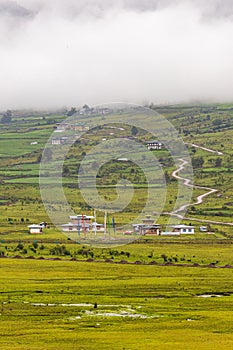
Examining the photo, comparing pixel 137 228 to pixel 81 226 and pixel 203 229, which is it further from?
pixel 203 229

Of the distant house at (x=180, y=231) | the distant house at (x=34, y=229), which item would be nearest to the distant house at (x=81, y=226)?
the distant house at (x=34, y=229)

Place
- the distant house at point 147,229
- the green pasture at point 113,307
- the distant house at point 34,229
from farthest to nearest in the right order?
the distant house at point 147,229, the distant house at point 34,229, the green pasture at point 113,307

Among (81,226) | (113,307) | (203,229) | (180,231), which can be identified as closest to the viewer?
(113,307)

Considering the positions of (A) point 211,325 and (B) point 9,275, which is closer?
(A) point 211,325

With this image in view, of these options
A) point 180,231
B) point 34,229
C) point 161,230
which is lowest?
point 161,230

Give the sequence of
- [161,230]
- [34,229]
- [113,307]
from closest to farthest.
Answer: [113,307] → [34,229] → [161,230]

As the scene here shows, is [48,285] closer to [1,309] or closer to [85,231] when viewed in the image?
[1,309]

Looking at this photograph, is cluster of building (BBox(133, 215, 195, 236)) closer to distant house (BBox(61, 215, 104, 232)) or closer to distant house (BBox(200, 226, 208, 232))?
distant house (BBox(200, 226, 208, 232))

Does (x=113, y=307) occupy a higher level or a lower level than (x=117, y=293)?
higher

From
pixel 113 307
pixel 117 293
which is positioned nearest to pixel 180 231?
pixel 117 293

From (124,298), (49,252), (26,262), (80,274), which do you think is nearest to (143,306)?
(124,298)

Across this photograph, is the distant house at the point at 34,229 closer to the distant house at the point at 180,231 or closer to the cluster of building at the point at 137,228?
the cluster of building at the point at 137,228
